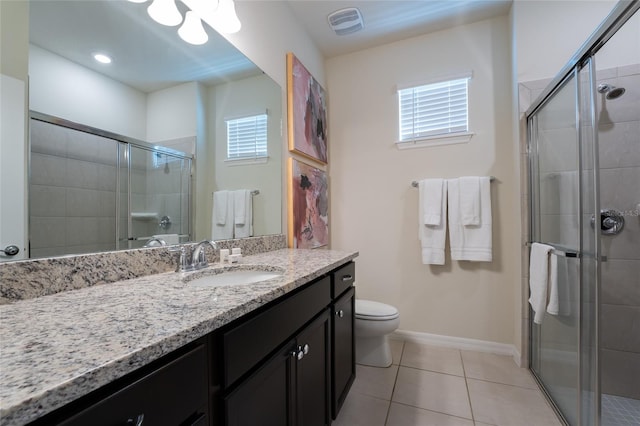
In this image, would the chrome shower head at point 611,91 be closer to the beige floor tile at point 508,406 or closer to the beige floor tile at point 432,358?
the beige floor tile at point 508,406

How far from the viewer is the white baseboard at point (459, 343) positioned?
2062mm

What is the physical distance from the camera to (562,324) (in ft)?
4.74

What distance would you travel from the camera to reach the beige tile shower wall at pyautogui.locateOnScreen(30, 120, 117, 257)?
762 millimetres

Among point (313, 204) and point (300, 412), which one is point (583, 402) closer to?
point (300, 412)

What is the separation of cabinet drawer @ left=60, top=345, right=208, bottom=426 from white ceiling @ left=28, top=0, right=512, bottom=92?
36.7 inches

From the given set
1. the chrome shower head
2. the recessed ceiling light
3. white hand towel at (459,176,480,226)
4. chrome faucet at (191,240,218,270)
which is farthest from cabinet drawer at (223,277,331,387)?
the chrome shower head

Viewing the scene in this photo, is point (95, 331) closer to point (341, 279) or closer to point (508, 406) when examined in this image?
point (341, 279)

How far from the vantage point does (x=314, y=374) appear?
1.09 m

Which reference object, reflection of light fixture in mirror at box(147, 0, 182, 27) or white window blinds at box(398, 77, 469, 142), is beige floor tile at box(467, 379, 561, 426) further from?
reflection of light fixture in mirror at box(147, 0, 182, 27)

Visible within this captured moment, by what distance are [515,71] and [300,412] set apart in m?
2.40

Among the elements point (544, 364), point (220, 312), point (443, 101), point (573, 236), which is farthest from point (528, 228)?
point (220, 312)

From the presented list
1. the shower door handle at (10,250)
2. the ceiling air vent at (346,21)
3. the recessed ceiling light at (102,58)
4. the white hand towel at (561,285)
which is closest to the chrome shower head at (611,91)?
the white hand towel at (561,285)

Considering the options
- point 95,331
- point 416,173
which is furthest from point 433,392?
point 95,331

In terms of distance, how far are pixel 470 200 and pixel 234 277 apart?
1.76 metres
